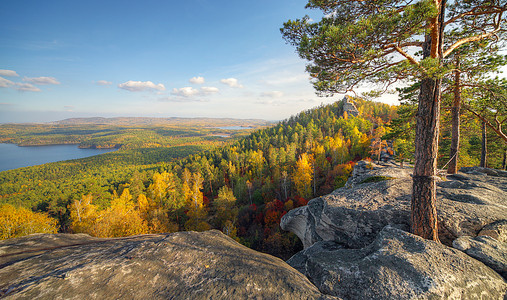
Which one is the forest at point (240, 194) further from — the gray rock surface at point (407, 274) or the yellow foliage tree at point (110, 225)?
the gray rock surface at point (407, 274)

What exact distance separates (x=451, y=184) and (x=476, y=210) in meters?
3.74

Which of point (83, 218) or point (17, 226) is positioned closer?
Answer: point (17, 226)

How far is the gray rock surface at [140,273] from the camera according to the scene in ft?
12.0

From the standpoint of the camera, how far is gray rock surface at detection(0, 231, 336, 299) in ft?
12.0

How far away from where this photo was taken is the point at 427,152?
5.90 m

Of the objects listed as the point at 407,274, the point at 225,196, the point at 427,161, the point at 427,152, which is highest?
the point at 427,152

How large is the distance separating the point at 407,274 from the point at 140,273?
681 centimetres

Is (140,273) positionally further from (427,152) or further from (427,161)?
(427,152)

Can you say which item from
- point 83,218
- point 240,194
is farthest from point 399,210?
point 240,194

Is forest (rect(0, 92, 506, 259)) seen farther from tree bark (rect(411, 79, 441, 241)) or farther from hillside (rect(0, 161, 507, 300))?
hillside (rect(0, 161, 507, 300))

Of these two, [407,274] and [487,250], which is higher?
[487,250]

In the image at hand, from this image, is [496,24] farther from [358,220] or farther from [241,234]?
[241,234]

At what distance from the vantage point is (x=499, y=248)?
5137 millimetres

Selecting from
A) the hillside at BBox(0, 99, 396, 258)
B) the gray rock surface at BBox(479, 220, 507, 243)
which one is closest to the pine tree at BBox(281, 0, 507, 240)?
the gray rock surface at BBox(479, 220, 507, 243)
